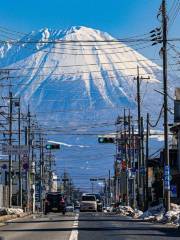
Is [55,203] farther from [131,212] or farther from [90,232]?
[90,232]

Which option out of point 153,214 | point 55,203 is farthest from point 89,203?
point 153,214

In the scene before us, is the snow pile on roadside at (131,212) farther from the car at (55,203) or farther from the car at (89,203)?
the car at (89,203)

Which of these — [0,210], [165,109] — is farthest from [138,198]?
[165,109]

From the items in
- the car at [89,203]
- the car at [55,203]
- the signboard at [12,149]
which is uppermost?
the signboard at [12,149]

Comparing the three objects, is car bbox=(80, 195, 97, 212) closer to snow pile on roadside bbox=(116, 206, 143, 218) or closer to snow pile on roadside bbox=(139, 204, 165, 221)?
snow pile on roadside bbox=(116, 206, 143, 218)

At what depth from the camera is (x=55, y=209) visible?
226ft

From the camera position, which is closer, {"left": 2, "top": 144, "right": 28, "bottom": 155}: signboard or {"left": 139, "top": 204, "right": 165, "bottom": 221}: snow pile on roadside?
{"left": 139, "top": 204, "right": 165, "bottom": 221}: snow pile on roadside

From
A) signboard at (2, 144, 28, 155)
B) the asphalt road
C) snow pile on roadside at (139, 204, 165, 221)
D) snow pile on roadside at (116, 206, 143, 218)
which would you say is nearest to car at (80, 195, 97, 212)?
snow pile on roadside at (116, 206, 143, 218)

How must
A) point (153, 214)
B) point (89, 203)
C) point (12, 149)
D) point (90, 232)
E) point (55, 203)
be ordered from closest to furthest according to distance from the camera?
point (90, 232) → point (153, 214) → point (55, 203) → point (12, 149) → point (89, 203)

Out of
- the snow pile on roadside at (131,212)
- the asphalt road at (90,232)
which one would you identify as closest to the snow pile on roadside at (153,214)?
the snow pile on roadside at (131,212)

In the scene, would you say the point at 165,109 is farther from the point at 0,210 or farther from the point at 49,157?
the point at 49,157

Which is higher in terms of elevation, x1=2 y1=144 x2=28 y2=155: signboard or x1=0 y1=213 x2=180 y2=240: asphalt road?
x1=2 y1=144 x2=28 y2=155: signboard

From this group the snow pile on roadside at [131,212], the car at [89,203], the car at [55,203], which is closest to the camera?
the snow pile on roadside at [131,212]

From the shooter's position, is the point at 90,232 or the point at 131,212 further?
the point at 131,212
